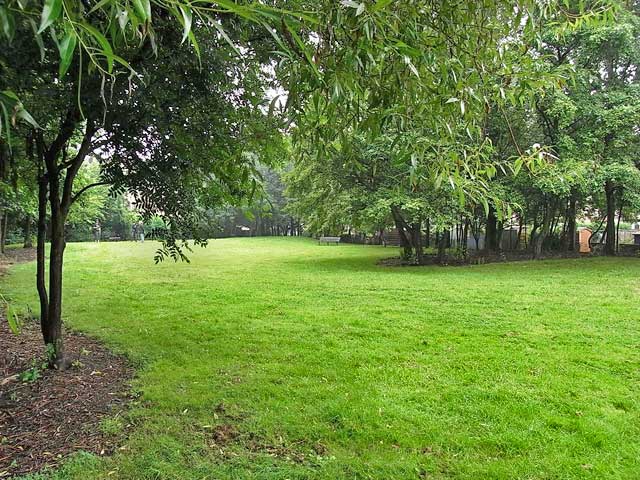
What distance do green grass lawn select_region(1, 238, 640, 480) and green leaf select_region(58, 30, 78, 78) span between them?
213 centimetres

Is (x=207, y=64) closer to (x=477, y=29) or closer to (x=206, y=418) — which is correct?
(x=477, y=29)

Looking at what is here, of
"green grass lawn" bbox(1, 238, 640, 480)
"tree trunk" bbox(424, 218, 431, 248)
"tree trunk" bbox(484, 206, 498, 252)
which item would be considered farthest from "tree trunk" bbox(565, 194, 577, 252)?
"green grass lawn" bbox(1, 238, 640, 480)

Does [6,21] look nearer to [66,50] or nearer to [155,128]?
[66,50]

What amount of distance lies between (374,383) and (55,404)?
7.59 ft

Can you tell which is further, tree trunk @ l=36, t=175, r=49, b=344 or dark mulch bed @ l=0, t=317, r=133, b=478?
tree trunk @ l=36, t=175, r=49, b=344

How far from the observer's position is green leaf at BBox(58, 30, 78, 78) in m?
0.69

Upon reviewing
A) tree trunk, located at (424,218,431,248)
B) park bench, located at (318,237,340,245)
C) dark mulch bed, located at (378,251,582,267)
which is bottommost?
dark mulch bed, located at (378,251,582,267)

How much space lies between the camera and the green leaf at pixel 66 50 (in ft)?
2.25

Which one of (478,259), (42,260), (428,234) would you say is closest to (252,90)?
(42,260)

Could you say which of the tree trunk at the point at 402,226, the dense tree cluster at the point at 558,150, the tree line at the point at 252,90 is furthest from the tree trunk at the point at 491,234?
the tree line at the point at 252,90

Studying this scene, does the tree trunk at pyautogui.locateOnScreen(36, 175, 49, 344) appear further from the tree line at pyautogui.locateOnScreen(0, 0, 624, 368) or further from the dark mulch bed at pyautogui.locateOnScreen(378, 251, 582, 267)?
the dark mulch bed at pyautogui.locateOnScreen(378, 251, 582, 267)

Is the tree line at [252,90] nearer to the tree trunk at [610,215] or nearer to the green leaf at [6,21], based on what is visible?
the green leaf at [6,21]

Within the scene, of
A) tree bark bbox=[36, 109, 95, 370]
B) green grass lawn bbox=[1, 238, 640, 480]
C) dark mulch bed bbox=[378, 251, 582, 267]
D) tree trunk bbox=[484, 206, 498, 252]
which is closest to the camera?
green grass lawn bbox=[1, 238, 640, 480]

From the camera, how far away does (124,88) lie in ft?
8.41
